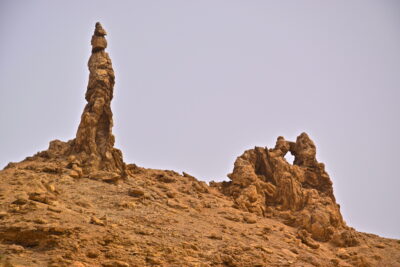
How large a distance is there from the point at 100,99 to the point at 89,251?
15.1 meters

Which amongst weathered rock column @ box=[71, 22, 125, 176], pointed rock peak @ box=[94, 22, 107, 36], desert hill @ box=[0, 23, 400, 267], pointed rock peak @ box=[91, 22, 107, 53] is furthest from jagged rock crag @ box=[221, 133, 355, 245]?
pointed rock peak @ box=[94, 22, 107, 36]

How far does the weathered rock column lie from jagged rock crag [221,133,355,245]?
873 centimetres

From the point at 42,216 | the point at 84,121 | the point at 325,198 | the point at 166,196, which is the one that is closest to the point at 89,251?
the point at 42,216

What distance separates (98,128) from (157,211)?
8264mm

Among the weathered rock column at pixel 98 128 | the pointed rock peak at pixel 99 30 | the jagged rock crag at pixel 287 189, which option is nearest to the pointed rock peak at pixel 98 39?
the pointed rock peak at pixel 99 30

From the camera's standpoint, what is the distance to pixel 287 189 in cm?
3794

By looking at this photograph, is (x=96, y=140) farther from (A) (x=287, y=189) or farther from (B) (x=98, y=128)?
(A) (x=287, y=189)

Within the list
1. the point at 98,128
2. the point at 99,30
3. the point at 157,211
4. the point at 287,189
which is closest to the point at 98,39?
the point at 99,30

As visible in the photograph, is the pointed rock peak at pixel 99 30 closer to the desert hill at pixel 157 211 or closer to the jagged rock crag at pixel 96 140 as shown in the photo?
the desert hill at pixel 157 211

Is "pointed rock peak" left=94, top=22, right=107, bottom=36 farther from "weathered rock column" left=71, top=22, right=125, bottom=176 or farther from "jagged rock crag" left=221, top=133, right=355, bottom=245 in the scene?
"jagged rock crag" left=221, top=133, right=355, bottom=245

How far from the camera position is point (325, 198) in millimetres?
38594

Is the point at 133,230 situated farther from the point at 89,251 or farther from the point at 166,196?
the point at 166,196

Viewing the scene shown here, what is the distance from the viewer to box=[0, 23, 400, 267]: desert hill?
22.1 metres

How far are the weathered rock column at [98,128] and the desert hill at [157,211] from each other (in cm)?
7
